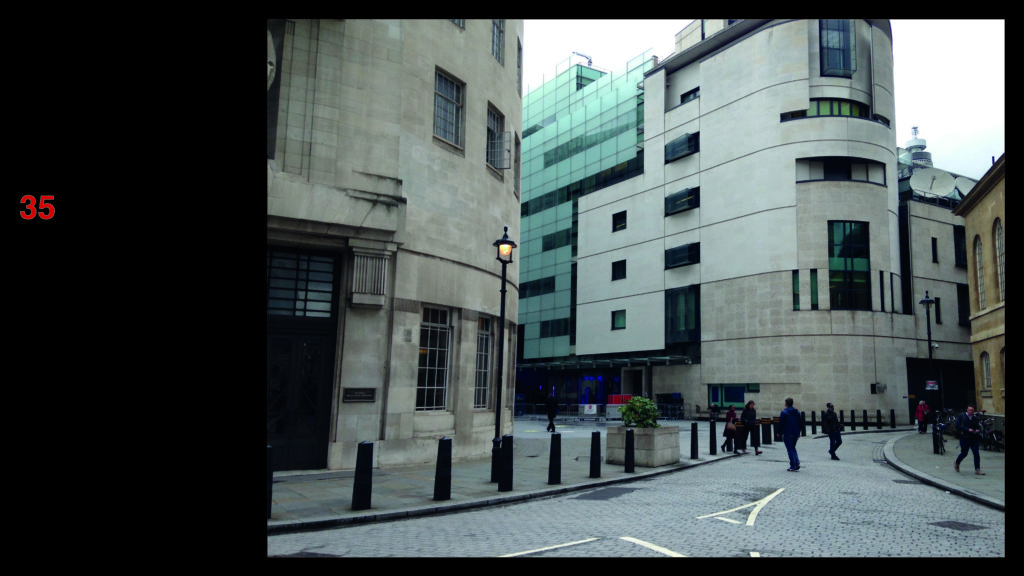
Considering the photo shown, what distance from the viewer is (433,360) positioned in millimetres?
16672

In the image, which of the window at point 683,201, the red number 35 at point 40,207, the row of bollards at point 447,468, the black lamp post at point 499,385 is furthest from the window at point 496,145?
the window at point 683,201

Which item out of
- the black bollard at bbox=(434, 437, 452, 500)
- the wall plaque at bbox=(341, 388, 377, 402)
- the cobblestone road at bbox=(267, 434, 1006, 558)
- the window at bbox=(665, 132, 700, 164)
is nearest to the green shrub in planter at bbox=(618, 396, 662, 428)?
the cobblestone road at bbox=(267, 434, 1006, 558)

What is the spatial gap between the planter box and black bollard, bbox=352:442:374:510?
7919mm

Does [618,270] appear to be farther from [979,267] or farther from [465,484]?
[465,484]

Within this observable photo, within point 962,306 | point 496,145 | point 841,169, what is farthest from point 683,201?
point 496,145

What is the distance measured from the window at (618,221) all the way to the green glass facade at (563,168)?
321cm

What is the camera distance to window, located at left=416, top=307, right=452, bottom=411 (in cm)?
1634

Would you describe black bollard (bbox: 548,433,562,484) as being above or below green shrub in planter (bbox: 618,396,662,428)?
below

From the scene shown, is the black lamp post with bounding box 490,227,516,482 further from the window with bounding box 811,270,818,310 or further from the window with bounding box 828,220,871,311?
the window with bounding box 828,220,871,311

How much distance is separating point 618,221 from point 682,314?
11075 millimetres

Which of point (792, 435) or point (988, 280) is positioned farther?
point (988, 280)
